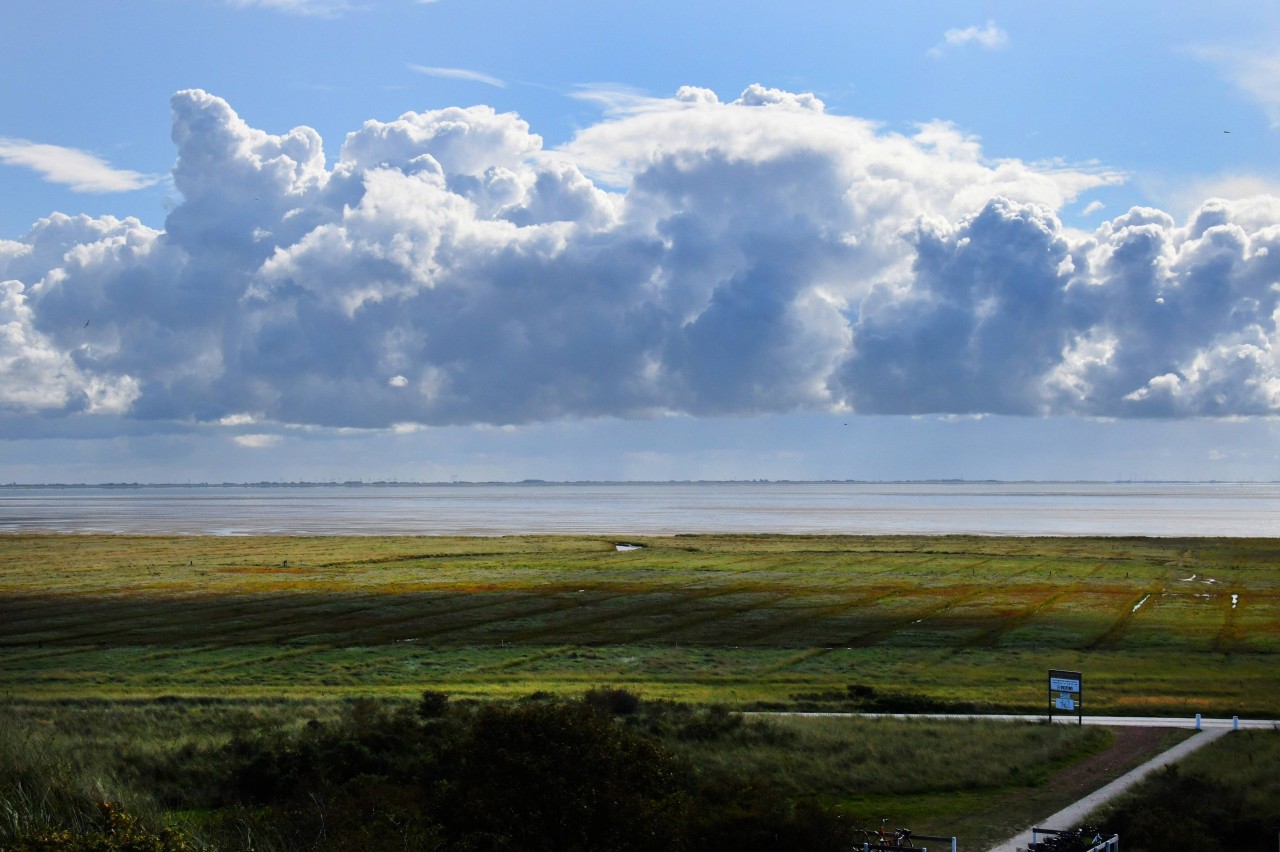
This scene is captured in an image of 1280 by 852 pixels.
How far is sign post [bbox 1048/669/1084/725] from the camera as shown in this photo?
41.3 m

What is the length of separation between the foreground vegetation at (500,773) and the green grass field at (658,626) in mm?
7287

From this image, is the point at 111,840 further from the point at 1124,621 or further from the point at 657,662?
the point at 1124,621

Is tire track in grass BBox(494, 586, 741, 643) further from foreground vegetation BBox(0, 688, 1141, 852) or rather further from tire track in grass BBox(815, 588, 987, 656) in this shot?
foreground vegetation BBox(0, 688, 1141, 852)

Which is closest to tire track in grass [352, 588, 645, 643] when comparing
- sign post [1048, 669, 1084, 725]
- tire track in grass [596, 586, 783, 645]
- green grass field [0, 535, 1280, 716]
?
green grass field [0, 535, 1280, 716]

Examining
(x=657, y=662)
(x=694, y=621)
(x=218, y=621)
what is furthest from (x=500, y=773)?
(x=218, y=621)

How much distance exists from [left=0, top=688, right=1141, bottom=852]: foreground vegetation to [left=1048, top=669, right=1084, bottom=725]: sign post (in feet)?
6.11

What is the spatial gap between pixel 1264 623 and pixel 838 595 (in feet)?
97.1

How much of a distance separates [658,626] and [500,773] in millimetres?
49311

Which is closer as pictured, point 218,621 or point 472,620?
point 218,621

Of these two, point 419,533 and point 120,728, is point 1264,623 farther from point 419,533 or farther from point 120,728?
point 419,533

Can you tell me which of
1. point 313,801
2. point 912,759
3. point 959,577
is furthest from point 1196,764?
point 959,577

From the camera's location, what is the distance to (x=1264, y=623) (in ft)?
236

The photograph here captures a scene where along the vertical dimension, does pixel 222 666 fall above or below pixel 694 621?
below

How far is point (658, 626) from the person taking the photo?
7138 centimetres
